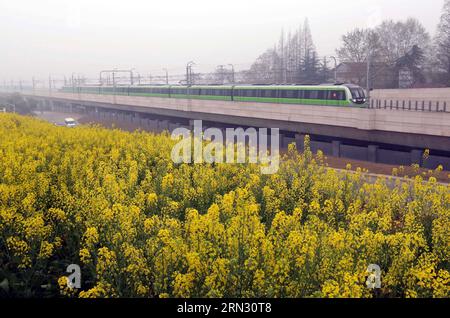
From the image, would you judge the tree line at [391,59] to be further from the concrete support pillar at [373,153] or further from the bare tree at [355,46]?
the concrete support pillar at [373,153]

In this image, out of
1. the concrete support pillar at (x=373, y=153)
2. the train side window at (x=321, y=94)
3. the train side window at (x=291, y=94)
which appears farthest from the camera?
the train side window at (x=291, y=94)

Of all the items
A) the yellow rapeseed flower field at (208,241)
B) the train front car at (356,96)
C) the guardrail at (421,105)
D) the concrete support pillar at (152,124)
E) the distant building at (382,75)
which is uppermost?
the distant building at (382,75)

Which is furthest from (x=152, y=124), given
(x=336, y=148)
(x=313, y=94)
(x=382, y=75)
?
(x=336, y=148)

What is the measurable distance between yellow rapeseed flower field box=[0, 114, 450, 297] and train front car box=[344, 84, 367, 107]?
16.6 meters

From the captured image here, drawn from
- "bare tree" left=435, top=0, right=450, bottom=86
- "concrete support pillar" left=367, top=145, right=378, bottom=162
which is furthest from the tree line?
"concrete support pillar" left=367, top=145, right=378, bottom=162

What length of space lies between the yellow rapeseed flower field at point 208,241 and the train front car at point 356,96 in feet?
54.6

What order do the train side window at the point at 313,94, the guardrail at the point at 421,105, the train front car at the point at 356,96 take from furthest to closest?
the train side window at the point at 313,94 → the train front car at the point at 356,96 → the guardrail at the point at 421,105

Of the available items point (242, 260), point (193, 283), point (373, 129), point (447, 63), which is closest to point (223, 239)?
point (242, 260)

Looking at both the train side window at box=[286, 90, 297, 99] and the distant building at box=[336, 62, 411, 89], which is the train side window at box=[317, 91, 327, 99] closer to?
the train side window at box=[286, 90, 297, 99]

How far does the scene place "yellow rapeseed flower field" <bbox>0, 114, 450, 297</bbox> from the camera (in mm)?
7082

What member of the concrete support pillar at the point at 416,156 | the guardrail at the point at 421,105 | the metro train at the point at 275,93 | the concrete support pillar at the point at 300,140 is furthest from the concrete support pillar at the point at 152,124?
the concrete support pillar at the point at 416,156

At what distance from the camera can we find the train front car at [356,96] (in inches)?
1153

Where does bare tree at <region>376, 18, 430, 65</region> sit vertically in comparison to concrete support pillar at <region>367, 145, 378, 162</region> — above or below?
above

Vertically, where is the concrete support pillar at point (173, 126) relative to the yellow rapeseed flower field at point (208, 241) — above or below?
below
